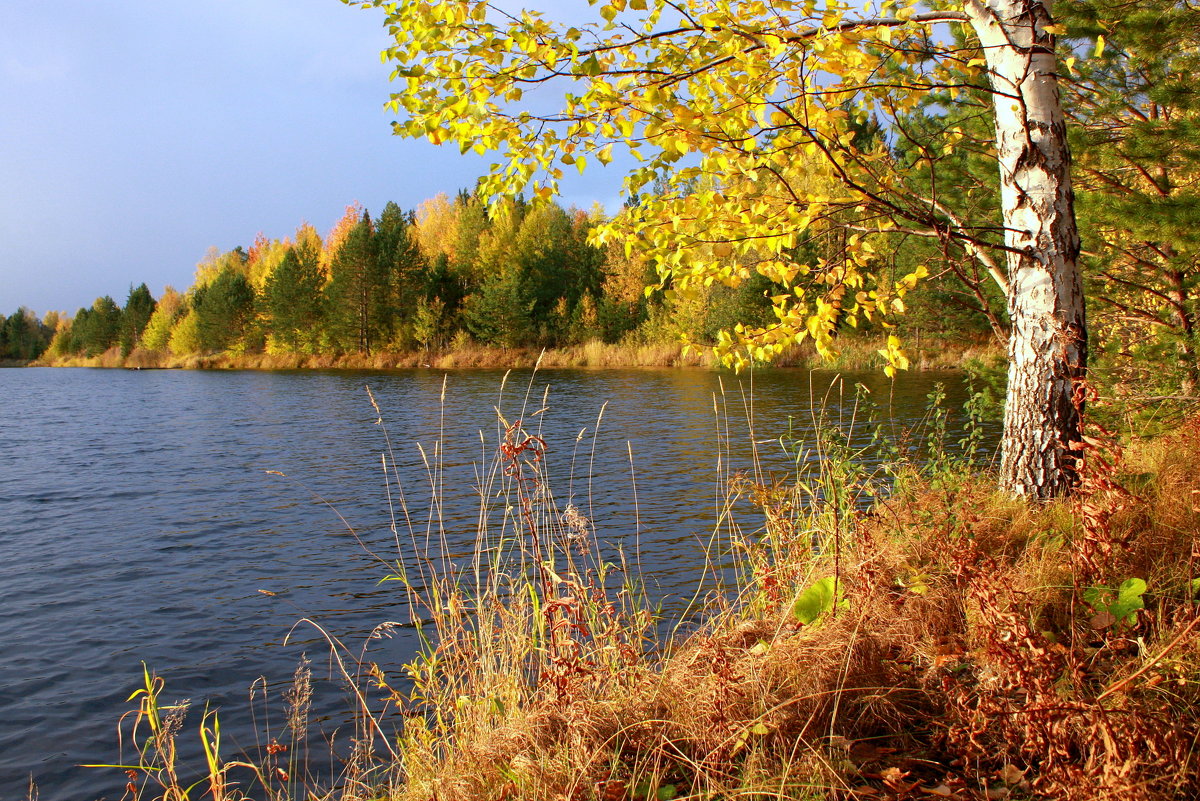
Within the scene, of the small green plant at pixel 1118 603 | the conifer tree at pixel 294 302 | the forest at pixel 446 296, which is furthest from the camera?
the conifer tree at pixel 294 302

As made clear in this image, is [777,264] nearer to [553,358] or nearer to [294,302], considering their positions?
[553,358]

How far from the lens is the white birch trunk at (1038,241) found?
438 cm

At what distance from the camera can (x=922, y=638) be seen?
3.30m

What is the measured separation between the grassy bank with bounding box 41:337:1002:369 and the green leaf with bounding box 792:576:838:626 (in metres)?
25.5

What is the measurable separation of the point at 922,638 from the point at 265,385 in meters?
39.3

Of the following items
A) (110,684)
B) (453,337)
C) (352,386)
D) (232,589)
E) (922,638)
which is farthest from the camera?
(453,337)

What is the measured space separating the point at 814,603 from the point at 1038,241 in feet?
8.07

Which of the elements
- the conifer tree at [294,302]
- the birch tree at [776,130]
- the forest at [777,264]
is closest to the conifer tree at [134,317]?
the forest at [777,264]

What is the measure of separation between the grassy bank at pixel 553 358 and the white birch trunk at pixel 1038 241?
2473 cm

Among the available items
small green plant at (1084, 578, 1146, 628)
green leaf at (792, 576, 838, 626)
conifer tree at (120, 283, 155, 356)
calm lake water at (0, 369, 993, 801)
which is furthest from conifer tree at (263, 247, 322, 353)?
small green plant at (1084, 578, 1146, 628)

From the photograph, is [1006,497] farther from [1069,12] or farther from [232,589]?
[232,589]

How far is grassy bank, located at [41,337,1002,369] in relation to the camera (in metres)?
33.8

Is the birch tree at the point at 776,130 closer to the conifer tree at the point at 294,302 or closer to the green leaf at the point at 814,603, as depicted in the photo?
the green leaf at the point at 814,603

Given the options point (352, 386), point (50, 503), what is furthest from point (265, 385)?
point (50, 503)
